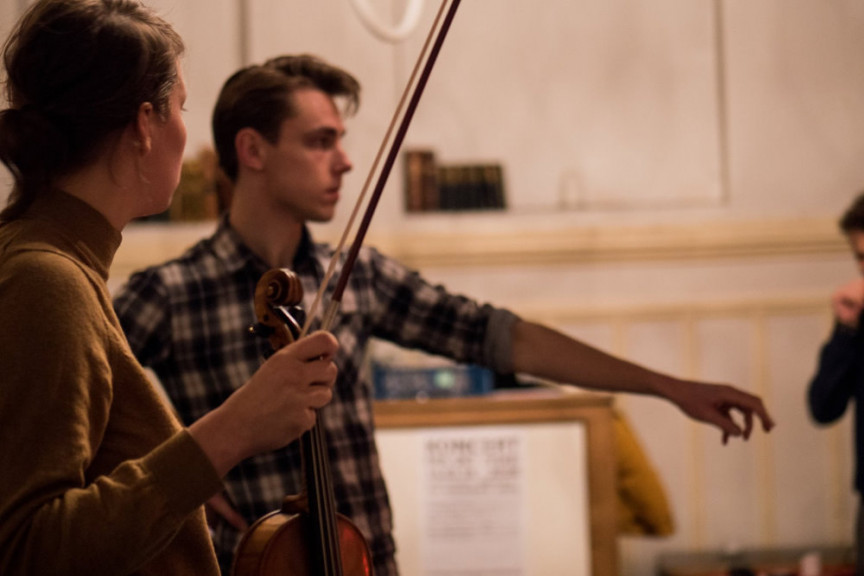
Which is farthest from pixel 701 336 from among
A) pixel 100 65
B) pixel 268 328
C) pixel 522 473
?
pixel 100 65

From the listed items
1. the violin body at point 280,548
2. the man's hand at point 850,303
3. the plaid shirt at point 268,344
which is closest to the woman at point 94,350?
the violin body at point 280,548

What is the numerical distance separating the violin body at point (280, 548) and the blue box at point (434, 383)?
159 cm

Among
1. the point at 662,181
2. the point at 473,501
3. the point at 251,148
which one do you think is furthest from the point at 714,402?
the point at 662,181

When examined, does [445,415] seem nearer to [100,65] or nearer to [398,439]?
[398,439]

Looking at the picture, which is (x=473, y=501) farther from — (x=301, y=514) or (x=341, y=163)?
(x=301, y=514)

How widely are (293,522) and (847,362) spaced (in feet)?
6.47

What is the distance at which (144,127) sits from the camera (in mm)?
1067

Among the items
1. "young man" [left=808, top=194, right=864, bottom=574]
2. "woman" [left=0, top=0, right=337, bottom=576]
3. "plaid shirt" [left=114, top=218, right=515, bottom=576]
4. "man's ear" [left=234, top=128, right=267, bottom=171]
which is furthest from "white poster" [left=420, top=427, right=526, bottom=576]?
"woman" [left=0, top=0, right=337, bottom=576]

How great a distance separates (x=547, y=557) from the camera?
282 cm

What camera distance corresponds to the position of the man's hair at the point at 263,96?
2.08 m

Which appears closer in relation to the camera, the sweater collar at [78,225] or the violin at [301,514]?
the sweater collar at [78,225]

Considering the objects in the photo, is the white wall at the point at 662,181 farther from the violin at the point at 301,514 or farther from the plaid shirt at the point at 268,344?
the violin at the point at 301,514

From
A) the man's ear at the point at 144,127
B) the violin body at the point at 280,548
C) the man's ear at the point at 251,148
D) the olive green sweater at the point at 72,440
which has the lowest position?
the violin body at the point at 280,548

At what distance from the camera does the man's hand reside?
2.80 meters
